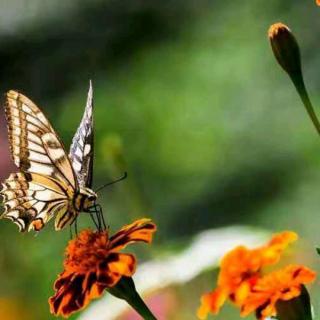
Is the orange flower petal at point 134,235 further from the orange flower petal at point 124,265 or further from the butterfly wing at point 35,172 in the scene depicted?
the butterfly wing at point 35,172

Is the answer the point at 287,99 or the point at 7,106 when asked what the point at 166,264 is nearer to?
the point at 7,106

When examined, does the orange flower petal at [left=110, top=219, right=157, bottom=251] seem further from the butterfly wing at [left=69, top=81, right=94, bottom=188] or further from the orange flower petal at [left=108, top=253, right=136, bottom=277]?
the butterfly wing at [left=69, top=81, right=94, bottom=188]

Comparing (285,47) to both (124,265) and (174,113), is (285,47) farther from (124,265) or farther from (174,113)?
(174,113)

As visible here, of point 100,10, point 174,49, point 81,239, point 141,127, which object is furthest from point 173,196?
point 81,239

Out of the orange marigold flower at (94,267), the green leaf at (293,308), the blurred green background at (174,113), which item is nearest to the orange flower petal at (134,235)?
the orange marigold flower at (94,267)

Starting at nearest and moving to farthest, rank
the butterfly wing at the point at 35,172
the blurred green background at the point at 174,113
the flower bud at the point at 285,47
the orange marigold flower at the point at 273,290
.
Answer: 1. the orange marigold flower at the point at 273,290
2. the flower bud at the point at 285,47
3. the butterfly wing at the point at 35,172
4. the blurred green background at the point at 174,113

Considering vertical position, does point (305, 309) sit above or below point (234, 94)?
below

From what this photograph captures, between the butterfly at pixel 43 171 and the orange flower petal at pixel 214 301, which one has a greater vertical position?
the butterfly at pixel 43 171
